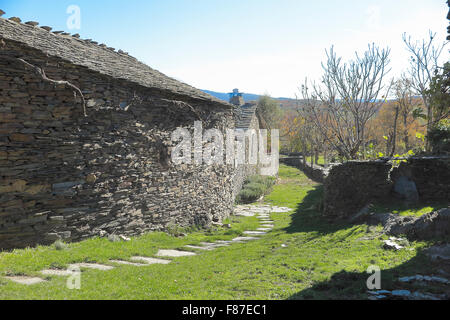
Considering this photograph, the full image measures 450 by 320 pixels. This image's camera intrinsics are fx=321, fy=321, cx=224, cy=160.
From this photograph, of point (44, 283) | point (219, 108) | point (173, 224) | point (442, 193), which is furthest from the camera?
point (219, 108)

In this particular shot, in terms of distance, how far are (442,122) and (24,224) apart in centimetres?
1218

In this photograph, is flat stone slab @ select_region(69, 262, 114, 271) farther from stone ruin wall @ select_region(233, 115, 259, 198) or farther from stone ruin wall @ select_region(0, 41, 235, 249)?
stone ruin wall @ select_region(233, 115, 259, 198)

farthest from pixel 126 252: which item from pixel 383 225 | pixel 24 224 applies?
pixel 383 225

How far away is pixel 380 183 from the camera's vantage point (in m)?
9.48

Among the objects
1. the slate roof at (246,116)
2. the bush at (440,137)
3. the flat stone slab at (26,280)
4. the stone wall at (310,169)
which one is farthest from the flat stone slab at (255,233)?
the slate roof at (246,116)

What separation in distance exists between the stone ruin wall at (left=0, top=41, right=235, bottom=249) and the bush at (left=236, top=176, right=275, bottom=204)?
7503mm

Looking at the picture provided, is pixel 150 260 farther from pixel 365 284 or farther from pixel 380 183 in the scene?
pixel 380 183

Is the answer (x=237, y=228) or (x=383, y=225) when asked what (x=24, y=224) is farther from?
(x=383, y=225)

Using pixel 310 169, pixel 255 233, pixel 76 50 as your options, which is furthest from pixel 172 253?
pixel 310 169

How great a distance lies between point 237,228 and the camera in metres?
11.1

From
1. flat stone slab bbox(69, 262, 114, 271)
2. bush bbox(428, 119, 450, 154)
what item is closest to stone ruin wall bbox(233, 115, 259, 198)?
bush bbox(428, 119, 450, 154)

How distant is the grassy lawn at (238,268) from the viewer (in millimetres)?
4496

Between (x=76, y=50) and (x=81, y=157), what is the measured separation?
9.63 feet

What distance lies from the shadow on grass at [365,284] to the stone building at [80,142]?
5.20 meters
